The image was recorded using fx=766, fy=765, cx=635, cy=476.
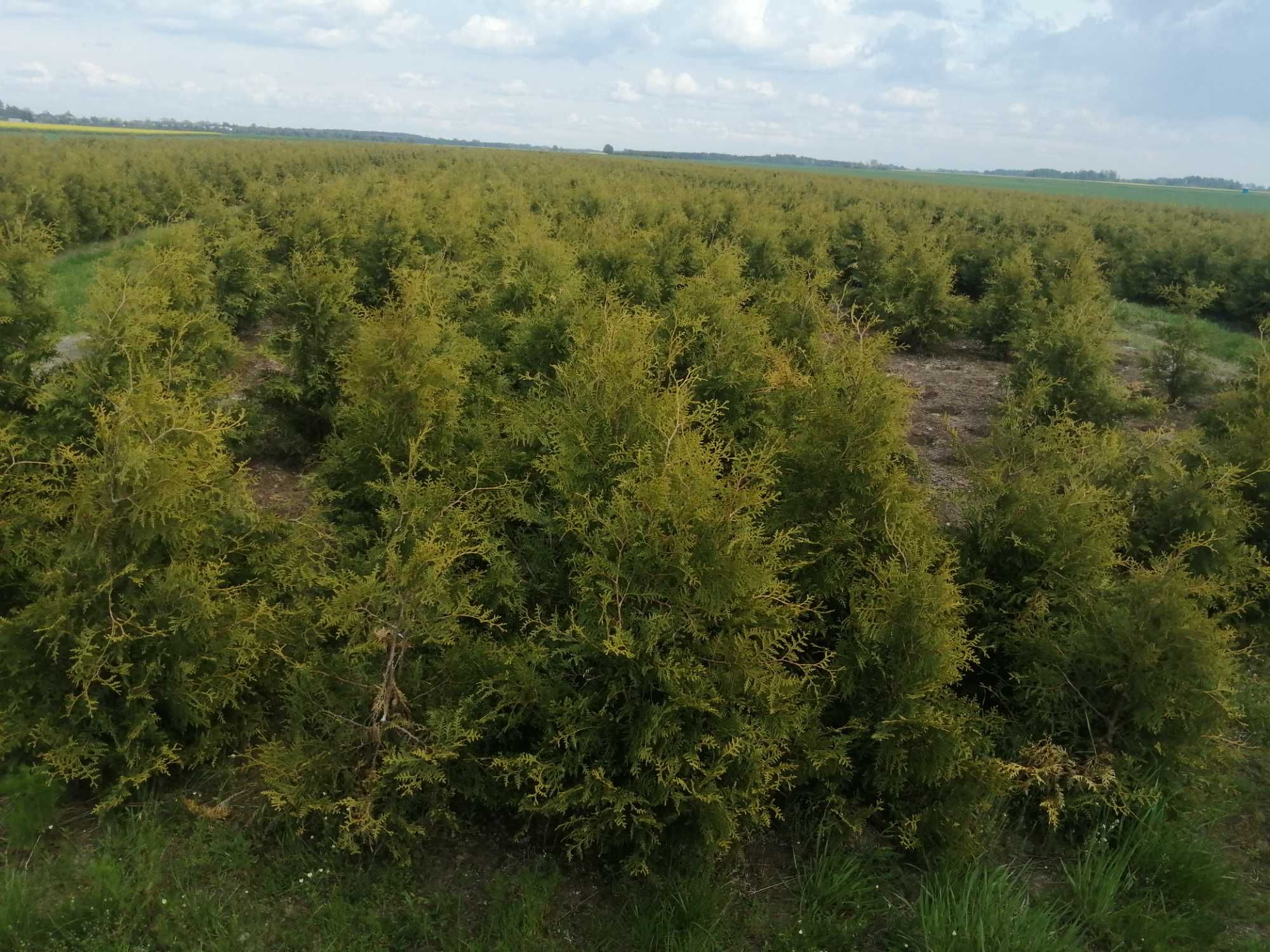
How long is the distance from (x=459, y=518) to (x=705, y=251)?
368 inches

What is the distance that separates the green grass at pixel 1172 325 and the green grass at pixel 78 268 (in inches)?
661

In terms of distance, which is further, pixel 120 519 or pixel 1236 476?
pixel 1236 476

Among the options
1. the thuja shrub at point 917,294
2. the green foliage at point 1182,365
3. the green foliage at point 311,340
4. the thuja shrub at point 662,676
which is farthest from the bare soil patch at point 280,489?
the green foliage at point 1182,365

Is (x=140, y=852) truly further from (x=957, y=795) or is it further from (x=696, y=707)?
(x=957, y=795)

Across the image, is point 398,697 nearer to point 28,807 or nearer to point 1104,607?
point 28,807

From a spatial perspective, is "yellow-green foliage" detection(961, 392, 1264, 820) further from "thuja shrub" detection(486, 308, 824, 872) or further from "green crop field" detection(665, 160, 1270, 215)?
"green crop field" detection(665, 160, 1270, 215)

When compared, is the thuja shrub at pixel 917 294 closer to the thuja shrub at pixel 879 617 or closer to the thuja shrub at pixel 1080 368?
the thuja shrub at pixel 1080 368

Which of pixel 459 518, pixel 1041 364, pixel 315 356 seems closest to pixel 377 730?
pixel 459 518

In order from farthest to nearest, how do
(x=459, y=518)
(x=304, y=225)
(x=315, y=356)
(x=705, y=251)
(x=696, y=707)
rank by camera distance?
(x=304, y=225) < (x=705, y=251) < (x=315, y=356) < (x=459, y=518) < (x=696, y=707)

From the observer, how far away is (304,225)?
1358cm

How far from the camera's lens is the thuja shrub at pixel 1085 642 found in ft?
14.5

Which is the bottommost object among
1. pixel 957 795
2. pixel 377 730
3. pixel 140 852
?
pixel 140 852

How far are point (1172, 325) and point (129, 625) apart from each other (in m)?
16.5

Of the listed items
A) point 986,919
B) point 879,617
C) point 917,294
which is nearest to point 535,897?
point 986,919
